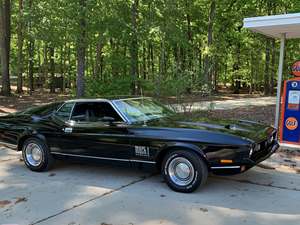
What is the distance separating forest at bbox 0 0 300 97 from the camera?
45.0ft

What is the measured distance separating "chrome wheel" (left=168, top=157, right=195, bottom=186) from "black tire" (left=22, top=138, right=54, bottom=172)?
2.39m

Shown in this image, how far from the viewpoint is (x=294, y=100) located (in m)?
→ 7.87

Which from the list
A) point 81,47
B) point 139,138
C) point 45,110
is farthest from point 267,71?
point 139,138

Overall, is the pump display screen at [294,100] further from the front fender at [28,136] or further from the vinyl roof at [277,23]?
the front fender at [28,136]

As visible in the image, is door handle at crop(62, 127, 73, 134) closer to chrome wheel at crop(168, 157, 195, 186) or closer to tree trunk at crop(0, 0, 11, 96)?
chrome wheel at crop(168, 157, 195, 186)

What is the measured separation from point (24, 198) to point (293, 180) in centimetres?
417

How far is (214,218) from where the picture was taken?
4.17 meters

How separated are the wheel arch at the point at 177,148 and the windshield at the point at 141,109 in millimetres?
756

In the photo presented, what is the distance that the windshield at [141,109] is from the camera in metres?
5.77

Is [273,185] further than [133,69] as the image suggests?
No

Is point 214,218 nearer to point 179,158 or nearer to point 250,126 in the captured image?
point 179,158

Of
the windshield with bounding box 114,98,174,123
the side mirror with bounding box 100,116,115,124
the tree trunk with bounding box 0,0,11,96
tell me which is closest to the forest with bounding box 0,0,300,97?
the tree trunk with bounding box 0,0,11,96

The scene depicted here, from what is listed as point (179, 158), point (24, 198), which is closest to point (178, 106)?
point (179, 158)

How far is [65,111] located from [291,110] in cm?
496
